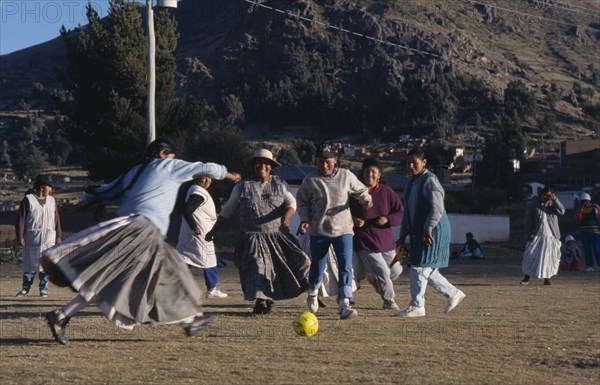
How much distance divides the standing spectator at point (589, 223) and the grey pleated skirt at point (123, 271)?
16.2 metres

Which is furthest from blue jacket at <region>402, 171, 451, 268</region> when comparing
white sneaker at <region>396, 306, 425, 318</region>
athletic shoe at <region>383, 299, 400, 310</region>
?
athletic shoe at <region>383, 299, 400, 310</region>

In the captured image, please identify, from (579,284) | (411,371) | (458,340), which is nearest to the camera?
(411,371)

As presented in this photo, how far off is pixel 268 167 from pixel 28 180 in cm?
7950

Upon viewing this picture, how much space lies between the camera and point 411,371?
7559 millimetres

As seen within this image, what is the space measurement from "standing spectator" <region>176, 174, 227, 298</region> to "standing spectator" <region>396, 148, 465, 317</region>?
137 inches

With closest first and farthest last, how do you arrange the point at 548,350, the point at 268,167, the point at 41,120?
the point at 548,350 → the point at 268,167 → the point at 41,120

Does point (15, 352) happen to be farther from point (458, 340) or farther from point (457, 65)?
point (457, 65)

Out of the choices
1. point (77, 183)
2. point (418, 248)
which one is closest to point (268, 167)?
point (418, 248)

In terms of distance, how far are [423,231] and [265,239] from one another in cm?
179

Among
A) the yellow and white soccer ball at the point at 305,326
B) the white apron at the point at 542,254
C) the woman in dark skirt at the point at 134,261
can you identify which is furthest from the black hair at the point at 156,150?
Answer: the white apron at the point at 542,254

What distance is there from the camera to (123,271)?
28.3 ft

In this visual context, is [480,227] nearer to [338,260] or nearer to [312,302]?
[312,302]

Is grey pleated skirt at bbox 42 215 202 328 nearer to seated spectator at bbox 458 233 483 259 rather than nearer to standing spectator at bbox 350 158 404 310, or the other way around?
standing spectator at bbox 350 158 404 310

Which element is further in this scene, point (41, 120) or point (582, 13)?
point (582, 13)
